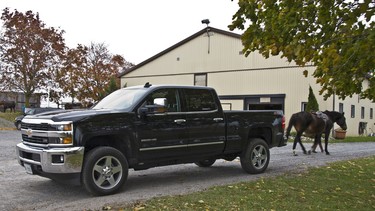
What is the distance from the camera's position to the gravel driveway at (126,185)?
6535 mm

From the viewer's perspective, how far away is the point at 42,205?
6398mm

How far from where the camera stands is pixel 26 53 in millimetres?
35781

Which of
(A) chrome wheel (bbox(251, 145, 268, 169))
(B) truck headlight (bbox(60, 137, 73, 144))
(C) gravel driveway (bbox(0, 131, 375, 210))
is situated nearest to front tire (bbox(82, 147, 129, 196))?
(C) gravel driveway (bbox(0, 131, 375, 210))

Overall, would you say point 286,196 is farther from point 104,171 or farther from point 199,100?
point 104,171

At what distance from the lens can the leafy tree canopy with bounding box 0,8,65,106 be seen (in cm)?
3600

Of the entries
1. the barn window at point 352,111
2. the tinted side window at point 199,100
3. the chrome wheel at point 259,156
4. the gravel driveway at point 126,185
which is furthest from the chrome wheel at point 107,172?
the barn window at point 352,111

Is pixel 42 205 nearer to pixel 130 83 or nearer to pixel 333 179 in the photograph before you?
pixel 333 179

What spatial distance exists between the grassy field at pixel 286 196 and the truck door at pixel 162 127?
1188 millimetres

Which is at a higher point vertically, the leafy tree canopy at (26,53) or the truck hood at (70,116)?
the leafy tree canopy at (26,53)

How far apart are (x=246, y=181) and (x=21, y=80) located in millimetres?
33218

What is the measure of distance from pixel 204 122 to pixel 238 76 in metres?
22.9

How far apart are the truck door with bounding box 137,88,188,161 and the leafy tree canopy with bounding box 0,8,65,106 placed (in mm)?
31281

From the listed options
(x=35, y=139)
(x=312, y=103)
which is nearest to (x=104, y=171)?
(x=35, y=139)

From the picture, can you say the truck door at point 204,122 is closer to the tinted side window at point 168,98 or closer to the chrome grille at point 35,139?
the tinted side window at point 168,98
